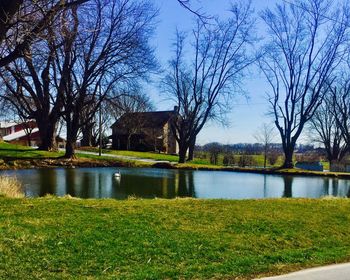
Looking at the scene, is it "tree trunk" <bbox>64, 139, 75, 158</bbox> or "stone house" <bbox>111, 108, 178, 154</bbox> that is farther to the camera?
"stone house" <bbox>111, 108, 178, 154</bbox>

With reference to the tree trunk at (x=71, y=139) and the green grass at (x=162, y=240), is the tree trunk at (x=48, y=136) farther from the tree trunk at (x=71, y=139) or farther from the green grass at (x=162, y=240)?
the green grass at (x=162, y=240)

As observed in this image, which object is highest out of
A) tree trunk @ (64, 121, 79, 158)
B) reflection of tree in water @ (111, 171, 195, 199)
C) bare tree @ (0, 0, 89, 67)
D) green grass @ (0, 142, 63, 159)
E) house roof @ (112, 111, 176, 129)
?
house roof @ (112, 111, 176, 129)

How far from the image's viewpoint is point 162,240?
709 centimetres

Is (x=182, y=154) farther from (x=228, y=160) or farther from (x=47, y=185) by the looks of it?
(x=47, y=185)

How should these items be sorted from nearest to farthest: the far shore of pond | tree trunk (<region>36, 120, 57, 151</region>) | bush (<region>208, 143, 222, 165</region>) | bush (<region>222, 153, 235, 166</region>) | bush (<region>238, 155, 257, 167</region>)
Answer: the far shore of pond → tree trunk (<region>36, 120, 57, 151</region>) → bush (<region>238, 155, 257, 167</region>) → bush (<region>222, 153, 235, 166</region>) → bush (<region>208, 143, 222, 165</region>)

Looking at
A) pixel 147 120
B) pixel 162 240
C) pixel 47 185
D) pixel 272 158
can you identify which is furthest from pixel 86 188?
pixel 147 120

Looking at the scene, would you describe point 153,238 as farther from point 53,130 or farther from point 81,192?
point 53,130

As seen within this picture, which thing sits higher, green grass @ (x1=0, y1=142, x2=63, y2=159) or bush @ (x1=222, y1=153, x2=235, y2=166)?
green grass @ (x1=0, y1=142, x2=63, y2=159)

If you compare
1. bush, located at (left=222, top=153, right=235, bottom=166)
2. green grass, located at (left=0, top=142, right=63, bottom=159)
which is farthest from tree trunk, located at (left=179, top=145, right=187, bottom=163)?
→ green grass, located at (left=0, top=142, right=63, bottom=159)

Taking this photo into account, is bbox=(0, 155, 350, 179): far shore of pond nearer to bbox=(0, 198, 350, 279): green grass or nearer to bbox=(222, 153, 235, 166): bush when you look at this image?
bbox=(222, 153, 235, 166): bush

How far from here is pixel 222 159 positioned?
55.0m

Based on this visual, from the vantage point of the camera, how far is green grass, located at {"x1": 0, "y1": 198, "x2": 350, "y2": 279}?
18.6 feet

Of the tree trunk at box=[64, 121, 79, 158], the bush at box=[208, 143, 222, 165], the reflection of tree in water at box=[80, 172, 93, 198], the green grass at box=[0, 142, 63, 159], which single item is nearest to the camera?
the reflection of tree in water at box=[80, 172, 93, 198]

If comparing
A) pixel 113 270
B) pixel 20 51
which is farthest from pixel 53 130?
pixel 113 270
